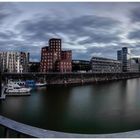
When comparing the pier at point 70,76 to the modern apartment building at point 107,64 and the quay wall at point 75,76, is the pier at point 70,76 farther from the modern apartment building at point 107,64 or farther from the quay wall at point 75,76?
the modern apartment building at point 107,64

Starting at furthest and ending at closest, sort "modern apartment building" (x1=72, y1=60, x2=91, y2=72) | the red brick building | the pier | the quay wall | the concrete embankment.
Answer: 1. the concrete embankment
2. the quay wall
3. the pier
4. "modern apartment building" (x1=72, y1=60, x2=91, y2=72)
5. the red brick building

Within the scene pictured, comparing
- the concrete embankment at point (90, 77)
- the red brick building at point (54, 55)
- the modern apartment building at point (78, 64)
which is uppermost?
the red brick building at point (54, 55)

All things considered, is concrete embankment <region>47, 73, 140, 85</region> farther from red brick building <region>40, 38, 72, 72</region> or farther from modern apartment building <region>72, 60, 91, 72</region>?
red brick building <region>40, 38, 72, 72</region>

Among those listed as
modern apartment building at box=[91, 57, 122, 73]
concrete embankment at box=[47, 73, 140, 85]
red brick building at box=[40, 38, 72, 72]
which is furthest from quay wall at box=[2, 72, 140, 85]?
red brick building at box=[40, 38, 72, 72]

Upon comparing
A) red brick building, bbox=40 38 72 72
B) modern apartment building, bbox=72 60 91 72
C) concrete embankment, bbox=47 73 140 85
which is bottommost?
concrete embankment, bbox=47 73 140 85

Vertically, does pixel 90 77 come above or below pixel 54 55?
below

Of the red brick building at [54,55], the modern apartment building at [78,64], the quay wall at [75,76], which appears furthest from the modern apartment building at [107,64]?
the red brick building at [54,55]

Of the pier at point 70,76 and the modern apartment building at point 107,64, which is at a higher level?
the modern apartment building at point 107,64

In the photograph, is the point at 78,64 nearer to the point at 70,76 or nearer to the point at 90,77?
the point at 70,76

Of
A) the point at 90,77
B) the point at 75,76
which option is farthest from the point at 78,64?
the point at 90,77

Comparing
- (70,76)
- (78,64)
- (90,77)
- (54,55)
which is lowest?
(90,77)

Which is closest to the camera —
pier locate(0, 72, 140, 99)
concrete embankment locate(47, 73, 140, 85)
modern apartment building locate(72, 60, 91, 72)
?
modern apartment building locate(72, 60, 91, 72)

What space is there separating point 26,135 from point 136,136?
3.60ft

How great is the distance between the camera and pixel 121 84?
12.6 m
